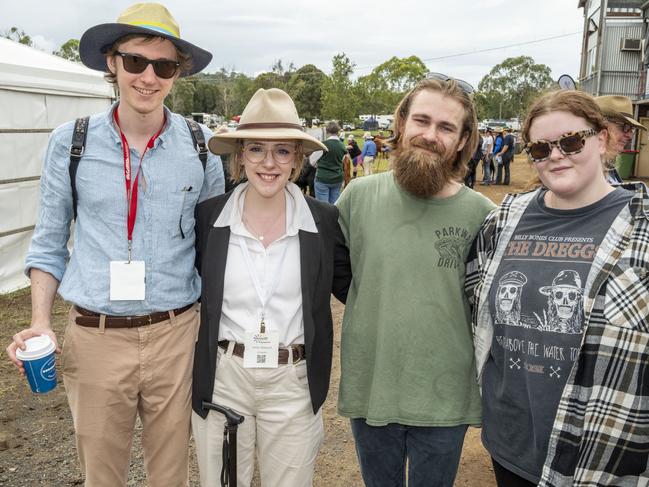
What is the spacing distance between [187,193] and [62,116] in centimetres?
663

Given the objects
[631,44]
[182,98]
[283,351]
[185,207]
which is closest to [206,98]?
[182,98]

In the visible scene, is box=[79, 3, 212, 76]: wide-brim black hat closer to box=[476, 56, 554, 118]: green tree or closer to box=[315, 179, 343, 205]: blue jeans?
box=[315, 179, 343, 205]: blue jeans

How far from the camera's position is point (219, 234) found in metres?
2.26

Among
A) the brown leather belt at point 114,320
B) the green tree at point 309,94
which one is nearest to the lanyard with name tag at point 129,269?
the brown leather belt at point 114,320

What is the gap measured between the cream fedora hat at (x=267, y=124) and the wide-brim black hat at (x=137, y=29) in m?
0.39

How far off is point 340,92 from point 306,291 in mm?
37484

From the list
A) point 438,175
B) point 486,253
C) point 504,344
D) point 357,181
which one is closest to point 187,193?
point 357,181

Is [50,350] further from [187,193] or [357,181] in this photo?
[357,181]

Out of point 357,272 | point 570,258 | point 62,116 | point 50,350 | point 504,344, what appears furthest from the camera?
point 62,116

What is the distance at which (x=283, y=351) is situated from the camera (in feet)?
7.23

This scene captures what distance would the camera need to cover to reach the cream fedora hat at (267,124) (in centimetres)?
225

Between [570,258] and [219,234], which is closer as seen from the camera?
[570,258]

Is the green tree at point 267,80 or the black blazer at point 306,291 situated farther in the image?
the green tree at point 267,80

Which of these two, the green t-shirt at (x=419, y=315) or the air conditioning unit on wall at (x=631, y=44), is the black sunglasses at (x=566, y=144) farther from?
the air conditioning unit on wall at (x=631, y=44)
